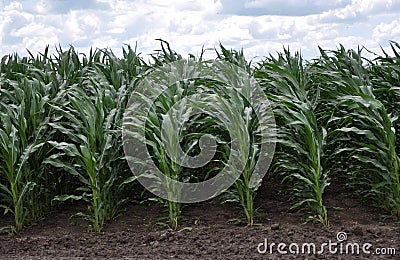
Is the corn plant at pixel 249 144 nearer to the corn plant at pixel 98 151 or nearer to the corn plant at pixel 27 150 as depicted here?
the corn plant at pixel 98 151

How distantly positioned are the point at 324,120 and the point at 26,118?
269 cm

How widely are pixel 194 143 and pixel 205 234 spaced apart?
70 centimetres

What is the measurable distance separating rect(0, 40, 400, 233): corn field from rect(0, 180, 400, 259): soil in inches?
4.7

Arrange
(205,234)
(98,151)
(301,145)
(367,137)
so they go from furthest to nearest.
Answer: (98,151)
(301,145)
(367,137)
(205,234)

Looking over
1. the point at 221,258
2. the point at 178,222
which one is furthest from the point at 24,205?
the point at 221,258

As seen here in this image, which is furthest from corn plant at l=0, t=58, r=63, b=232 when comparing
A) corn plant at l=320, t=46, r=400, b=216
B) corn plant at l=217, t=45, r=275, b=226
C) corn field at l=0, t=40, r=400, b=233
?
corn plant at l=320, t=46, r=400, b=216

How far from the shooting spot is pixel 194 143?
4.45m

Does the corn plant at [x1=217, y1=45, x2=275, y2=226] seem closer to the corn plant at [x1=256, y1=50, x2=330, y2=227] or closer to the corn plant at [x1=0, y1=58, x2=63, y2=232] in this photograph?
the corn plant at [x1=256, y1=50, x2=330, y2=227]

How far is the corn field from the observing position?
4.54 meters

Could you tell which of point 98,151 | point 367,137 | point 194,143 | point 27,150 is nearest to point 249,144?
point 194,143

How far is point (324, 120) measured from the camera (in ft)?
17.4

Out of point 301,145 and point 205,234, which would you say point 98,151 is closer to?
point 205,234

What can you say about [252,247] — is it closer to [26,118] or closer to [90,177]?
[90,177]

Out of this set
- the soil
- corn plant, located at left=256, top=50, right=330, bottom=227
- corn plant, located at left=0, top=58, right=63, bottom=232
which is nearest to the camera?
the soil
